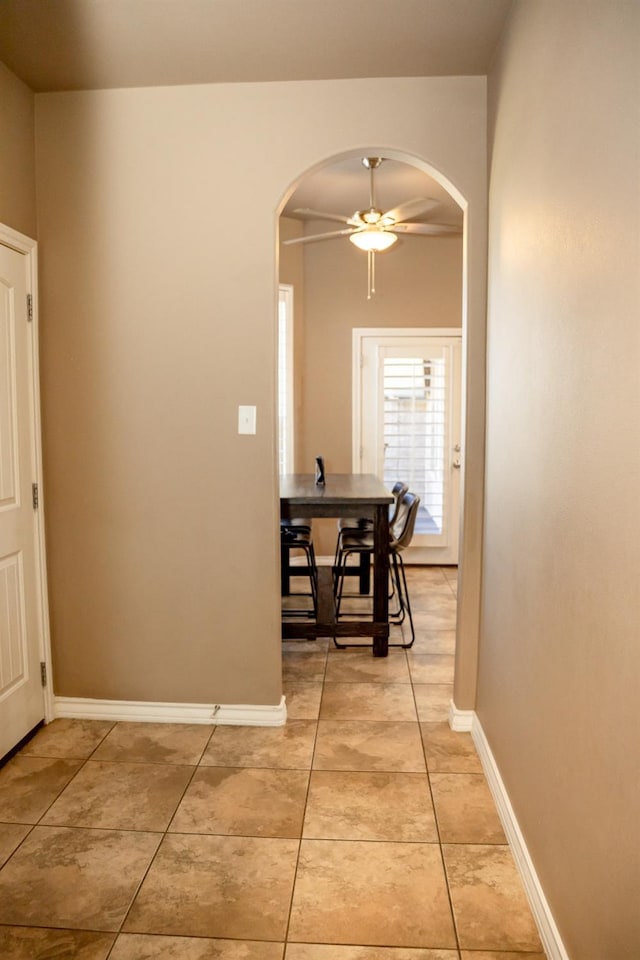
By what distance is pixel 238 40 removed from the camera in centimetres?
240

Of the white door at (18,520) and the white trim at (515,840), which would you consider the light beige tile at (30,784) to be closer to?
the white door at (18,520)

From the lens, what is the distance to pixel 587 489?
4.61 ft

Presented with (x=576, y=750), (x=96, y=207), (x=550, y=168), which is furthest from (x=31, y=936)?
(x=96, y=207)

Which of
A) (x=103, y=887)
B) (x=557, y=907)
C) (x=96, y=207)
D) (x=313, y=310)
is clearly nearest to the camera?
(x=557, y=907)

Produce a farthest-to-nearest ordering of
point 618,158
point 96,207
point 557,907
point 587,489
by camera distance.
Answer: point 96,207, point 557,907, point 587,489, point 618,158

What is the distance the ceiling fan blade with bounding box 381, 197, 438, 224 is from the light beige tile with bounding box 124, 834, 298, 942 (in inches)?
129

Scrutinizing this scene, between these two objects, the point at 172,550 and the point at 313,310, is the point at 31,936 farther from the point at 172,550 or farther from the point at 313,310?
the point at 313,310

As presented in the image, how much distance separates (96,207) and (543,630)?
2.40 m

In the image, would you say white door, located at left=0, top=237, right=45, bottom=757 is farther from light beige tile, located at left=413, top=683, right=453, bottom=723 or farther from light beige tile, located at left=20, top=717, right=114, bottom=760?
light beige tile, located at left=413, top=683, right=453, bottom=723

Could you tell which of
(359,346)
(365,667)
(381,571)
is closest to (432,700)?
(365,667)

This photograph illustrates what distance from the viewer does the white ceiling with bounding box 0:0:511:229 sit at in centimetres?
221

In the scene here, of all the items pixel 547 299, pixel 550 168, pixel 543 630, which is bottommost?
pixel 543 630

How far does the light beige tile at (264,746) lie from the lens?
2.59m

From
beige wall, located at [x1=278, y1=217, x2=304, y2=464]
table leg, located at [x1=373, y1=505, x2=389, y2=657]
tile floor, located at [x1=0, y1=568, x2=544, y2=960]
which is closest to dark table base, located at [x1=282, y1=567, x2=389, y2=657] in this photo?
table leg, located at [x1=373, y1=505, x2=389, y2=657]
